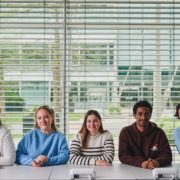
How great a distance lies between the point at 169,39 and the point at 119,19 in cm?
55

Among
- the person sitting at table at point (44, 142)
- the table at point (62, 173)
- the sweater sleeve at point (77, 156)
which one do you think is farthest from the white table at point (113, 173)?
the person sitting at table at point (44, 142)

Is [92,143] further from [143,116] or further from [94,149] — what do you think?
[143,116]

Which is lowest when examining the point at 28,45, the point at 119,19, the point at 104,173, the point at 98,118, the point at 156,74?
the point at 104,173

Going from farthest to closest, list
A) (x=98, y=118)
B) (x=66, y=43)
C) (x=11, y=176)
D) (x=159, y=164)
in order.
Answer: (x=66, y=43)
(x=98, y=118)
(x=159, y=164)
(x=11, y=176)

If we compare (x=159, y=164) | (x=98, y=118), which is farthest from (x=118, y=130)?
(x=159, y=164)

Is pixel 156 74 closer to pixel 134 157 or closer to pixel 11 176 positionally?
pixel 134 157

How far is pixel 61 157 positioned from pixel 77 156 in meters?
0.14

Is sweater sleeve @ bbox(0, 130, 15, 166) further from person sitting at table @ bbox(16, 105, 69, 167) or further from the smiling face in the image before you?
the smiling face

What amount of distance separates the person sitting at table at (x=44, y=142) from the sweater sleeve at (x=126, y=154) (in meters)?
0.48

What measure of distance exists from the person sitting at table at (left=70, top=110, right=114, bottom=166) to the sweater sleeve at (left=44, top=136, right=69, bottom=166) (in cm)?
5

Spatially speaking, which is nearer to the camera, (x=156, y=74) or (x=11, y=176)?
(x=11, y=176)

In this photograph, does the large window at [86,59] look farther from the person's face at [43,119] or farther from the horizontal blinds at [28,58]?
the person's face at [43,119]

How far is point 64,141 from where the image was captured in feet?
11.9

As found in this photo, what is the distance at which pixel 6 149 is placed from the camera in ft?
11.4
